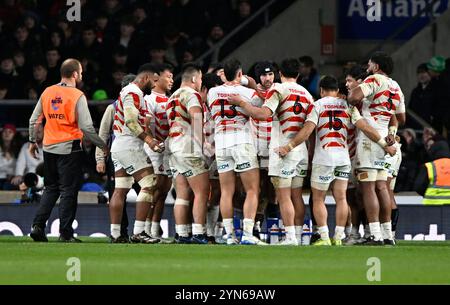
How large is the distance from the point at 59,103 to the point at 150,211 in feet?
6.44

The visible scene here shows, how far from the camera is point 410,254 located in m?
16.4

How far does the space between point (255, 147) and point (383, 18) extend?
428 inches

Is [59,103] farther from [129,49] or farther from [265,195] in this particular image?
[129,49]

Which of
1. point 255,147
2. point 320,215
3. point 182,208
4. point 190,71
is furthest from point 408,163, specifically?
point 190,71

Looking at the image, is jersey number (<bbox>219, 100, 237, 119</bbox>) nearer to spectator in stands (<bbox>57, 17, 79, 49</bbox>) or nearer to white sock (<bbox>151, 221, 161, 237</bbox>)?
white sock (<bbox>151, 221, 161, 237</bbox>)

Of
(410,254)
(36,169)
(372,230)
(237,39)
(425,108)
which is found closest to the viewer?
(410,254)

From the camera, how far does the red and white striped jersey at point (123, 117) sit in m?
18.5

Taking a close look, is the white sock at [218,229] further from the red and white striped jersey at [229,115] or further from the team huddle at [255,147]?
the red and white striped jersey at [229,115]

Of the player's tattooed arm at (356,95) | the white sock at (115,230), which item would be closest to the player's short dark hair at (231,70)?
the player's tattooed arm at (356,95)

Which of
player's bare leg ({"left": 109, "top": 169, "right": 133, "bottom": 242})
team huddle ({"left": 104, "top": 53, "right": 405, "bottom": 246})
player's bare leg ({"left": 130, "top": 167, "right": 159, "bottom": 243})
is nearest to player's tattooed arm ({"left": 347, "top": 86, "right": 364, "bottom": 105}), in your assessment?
team huddle ({"left": 104, "top": 53, "right": 405, "bottom": 246})

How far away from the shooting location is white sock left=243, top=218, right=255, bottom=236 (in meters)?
17.8

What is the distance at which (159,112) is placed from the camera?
1880cm

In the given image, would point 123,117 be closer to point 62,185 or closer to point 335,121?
point 62,185
